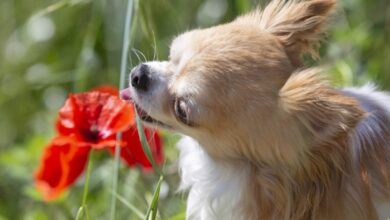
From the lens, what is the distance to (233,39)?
254cm

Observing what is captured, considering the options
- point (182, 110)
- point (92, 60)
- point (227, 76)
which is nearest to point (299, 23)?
point (227, 76)

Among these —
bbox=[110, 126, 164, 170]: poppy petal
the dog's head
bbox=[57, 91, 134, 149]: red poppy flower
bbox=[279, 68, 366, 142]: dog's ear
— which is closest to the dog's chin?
the dog's head

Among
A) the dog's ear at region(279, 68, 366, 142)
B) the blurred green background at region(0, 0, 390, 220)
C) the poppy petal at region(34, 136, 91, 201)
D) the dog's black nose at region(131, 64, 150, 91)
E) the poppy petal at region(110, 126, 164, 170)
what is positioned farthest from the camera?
the blurred green background at region(0, 0, 390, 220)

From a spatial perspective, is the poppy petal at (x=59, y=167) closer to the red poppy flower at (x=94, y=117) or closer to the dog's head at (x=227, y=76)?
the red poppy flower at (x=94, y=117)

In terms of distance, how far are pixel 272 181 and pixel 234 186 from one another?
0.45 ft

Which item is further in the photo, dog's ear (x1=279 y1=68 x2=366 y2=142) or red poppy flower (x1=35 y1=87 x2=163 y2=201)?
red poppy flower (x1=35 y1=87 x2=163 y2=201)

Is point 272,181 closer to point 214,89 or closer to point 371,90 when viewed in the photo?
point 214,89

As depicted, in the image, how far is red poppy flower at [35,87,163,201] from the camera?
8.86 feet

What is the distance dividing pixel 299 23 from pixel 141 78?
51 cm

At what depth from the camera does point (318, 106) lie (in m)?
2.36

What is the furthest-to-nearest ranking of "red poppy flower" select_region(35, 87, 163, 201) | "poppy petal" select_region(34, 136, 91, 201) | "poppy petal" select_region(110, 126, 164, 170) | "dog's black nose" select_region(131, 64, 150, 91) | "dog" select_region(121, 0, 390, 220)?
"poppy petal" select_region(110, 126, 164, 170)
"poppy petal" select_region(34, 136, 91, 201)
"red poppy flower" select_region(35, 87, 163, 201)
"dog's black nose" select_region(131, 64, 150, 91)
"dog" select_region(121, 0, 390, 220)

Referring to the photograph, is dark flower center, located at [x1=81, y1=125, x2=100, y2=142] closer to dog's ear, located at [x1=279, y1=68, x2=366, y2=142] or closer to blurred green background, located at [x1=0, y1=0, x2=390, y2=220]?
blurred green background, located at [x1=0, y1=0, x2=390, y2=220]

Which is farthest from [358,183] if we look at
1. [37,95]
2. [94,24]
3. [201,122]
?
[37,95]

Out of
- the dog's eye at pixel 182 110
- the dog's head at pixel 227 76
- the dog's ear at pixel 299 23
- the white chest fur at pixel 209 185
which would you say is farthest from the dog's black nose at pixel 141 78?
the dog's ear at pixel 299 23
